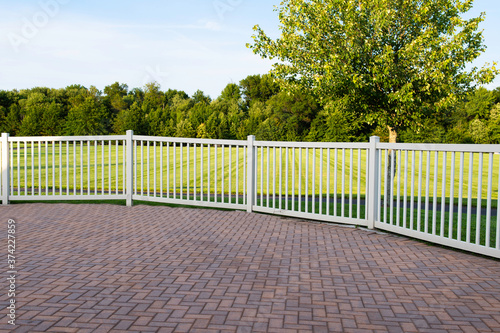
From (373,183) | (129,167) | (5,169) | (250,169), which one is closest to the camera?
(373,183)

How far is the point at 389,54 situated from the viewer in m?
8.80

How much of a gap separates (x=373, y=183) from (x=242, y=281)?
3088 mm

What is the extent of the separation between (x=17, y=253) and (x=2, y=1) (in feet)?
16.2

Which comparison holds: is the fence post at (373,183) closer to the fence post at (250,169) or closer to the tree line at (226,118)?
the fence post at (250,169)

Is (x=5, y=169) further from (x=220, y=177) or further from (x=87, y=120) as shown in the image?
(x=87, y=120)

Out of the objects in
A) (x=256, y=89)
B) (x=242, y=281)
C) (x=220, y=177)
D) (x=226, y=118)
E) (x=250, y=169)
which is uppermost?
(x=256, y=89)

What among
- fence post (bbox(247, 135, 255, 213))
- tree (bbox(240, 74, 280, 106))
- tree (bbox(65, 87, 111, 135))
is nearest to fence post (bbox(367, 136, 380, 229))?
fence post (bbox(247, 135, 255, 213))

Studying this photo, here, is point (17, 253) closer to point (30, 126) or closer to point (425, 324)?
point (425, 324)

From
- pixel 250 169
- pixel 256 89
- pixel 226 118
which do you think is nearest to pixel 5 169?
pixel 250 169

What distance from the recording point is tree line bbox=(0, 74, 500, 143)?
47844 millimetres

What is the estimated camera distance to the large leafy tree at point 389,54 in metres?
8.80

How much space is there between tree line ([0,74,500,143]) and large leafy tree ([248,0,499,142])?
105 feet

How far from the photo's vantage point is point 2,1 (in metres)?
7.34

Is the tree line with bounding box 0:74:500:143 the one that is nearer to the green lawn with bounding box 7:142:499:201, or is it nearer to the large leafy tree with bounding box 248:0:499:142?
the green lawn with bounding box 7:142:499:201
